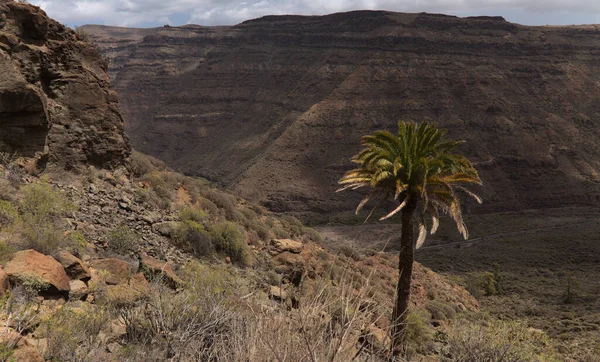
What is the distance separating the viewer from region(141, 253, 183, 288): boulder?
9854 millimetres

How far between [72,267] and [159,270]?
7.70 ft

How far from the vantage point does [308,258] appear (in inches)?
674

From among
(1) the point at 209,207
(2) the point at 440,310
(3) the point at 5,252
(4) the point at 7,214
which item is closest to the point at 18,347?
(3) the point at 5,252

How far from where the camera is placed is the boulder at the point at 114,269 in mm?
8946

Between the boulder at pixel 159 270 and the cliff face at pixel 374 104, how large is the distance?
58893 mm

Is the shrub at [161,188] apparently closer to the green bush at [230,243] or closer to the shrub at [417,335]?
the green bush at [230,243]

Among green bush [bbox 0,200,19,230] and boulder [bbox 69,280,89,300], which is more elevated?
green bush [bbox 0,200,19,230]

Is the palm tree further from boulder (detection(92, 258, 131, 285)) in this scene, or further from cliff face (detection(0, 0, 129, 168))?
cliff face (detection(0, 0, 129, 168))

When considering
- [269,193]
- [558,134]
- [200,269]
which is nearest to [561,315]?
[200,269]

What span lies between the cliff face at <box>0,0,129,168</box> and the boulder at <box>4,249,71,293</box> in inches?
246

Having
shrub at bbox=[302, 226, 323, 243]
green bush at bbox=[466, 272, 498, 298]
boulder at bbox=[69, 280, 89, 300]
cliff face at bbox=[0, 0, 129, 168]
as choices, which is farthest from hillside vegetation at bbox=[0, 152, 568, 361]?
green bush at bbox=[466, 272, 498, 298]

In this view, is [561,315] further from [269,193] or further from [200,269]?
[269,193]

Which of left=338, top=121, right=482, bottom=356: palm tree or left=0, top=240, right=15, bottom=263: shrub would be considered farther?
left=338, top=121, right=482, bottom=356: palm tree

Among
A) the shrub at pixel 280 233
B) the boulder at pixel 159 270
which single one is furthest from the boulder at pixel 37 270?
the shrub at pixel 280 233
